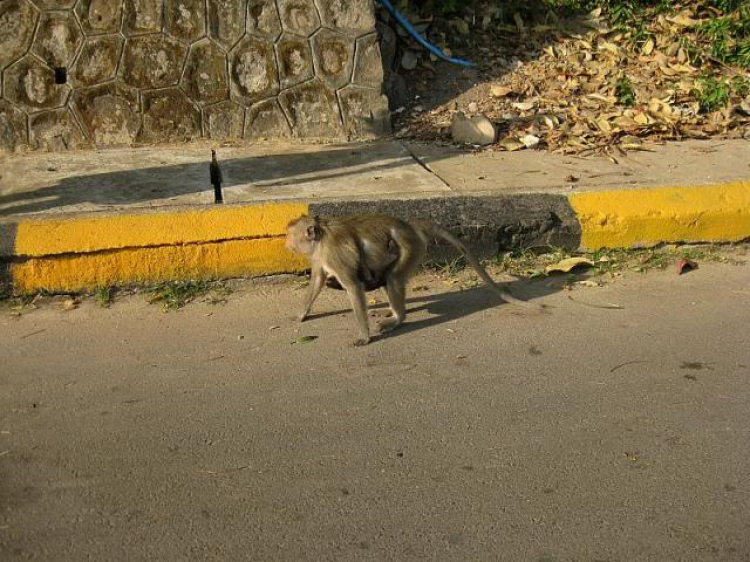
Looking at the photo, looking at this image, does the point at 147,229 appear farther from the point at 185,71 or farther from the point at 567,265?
the point at 567,265

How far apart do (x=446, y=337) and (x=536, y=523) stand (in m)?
1.51

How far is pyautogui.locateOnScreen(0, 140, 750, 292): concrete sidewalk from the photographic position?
4.88 metres

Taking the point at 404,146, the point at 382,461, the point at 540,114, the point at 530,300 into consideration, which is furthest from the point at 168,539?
the point at 540,114

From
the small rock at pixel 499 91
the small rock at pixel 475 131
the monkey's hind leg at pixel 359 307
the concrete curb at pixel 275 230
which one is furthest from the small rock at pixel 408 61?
the monkey's hind leg at pixel 359 307

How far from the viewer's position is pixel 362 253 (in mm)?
4379

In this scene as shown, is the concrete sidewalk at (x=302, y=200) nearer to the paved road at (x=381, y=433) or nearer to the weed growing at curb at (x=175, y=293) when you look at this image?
the weed growing at curb at (x=175, y=293)

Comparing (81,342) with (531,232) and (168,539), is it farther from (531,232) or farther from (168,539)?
(531,232)

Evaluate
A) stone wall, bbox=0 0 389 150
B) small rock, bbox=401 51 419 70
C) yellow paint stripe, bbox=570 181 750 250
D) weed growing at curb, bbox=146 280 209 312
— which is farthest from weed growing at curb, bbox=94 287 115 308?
small rock, bbox=401 51 419 70

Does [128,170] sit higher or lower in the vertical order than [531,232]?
higher

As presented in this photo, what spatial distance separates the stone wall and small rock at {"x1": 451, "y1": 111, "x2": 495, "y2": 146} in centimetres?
53

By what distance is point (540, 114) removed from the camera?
23.1 ft

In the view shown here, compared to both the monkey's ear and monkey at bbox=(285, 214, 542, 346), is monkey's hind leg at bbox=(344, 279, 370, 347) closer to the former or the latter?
monkey at bbox=(285, 214, 542, 346)

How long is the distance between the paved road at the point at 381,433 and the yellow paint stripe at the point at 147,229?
13.2 inches

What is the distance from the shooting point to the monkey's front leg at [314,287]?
4537 millimetres
